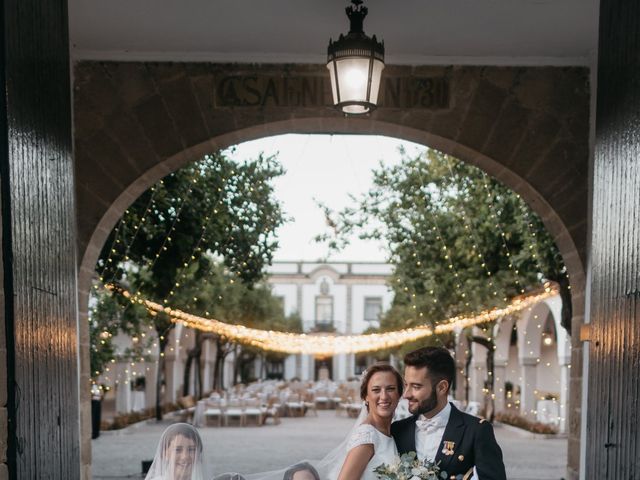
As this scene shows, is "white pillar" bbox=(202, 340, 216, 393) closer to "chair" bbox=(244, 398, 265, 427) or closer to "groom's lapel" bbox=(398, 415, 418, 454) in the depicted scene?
"chair" bbox=(244, 398, 265, 427)

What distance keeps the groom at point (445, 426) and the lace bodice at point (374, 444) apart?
0.54 feet

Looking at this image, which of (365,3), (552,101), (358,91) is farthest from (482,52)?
(358,91)

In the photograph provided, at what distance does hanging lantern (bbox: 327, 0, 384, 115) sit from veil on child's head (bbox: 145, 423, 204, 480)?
214 cm

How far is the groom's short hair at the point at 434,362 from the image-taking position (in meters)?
4.13

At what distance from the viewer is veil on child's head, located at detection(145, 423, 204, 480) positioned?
16.0ft

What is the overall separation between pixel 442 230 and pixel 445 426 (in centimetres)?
1249

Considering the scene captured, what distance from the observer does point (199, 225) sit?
12.3 metres

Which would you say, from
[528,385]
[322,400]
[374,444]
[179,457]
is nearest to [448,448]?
[374,444]

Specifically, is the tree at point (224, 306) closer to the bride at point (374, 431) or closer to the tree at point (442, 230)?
the tree at point (442, 230)

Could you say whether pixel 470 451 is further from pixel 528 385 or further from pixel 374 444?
pixel 528 385

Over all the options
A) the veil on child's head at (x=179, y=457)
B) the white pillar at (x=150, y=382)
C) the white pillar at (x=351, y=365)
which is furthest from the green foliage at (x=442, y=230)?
the white pillar at (x=351, y=365)

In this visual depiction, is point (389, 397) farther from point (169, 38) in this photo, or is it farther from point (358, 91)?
point (169, 38)

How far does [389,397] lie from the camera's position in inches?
172

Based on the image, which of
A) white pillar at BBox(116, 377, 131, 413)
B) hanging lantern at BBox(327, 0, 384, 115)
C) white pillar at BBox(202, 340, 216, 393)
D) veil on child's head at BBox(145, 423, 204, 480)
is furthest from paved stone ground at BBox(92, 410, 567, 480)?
white pillar at BBox(202, 340, 216, 393)
